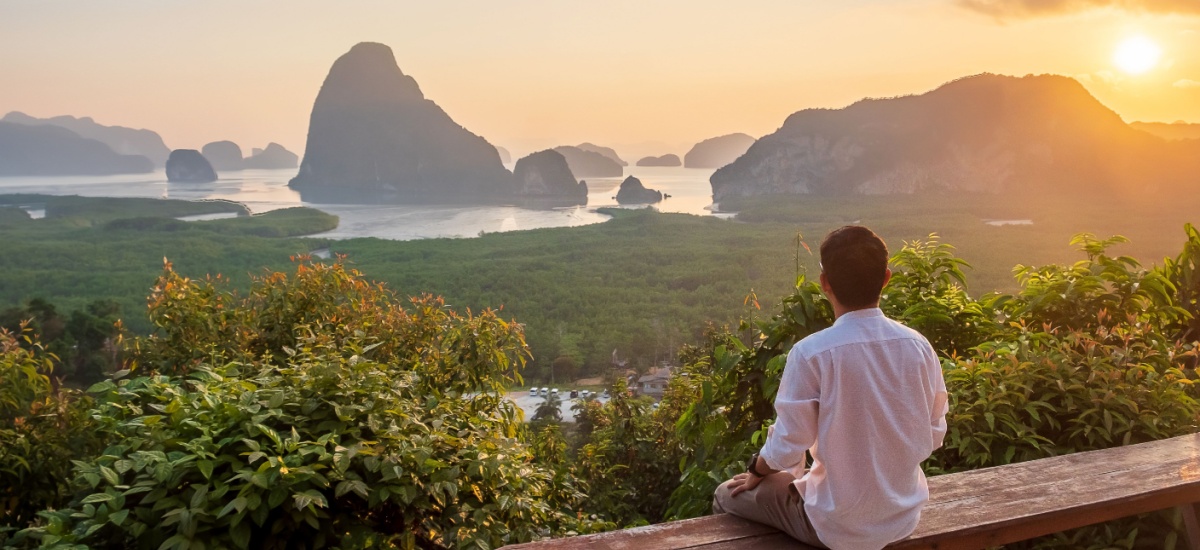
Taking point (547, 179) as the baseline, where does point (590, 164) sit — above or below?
above

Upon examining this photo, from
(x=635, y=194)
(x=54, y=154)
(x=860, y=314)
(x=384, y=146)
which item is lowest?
(x=635, y=194)

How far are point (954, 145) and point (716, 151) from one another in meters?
67.2

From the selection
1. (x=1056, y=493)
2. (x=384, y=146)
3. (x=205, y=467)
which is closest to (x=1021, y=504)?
(x=1056, y=493)

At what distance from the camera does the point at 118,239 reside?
4400cm

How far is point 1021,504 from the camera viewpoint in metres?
1.59

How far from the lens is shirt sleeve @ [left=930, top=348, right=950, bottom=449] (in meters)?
1.38

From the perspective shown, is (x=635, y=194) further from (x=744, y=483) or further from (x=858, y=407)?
(x=858, y=407)

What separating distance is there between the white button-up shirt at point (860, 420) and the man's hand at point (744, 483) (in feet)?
0.50

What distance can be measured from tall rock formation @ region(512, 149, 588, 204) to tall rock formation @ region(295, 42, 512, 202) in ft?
17.2

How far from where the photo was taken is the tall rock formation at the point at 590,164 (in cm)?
13625

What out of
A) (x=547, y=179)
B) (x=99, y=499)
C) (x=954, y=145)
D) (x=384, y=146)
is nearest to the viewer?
(x=99, y=499)

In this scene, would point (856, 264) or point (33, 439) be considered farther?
point (33, 439)

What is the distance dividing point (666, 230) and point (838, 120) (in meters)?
34.5

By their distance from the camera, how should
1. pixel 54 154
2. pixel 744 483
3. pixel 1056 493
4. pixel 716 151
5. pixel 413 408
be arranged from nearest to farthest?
pixel 744 483 → pixel 1056 493 → pixel 413 408 → pixel 54 154 → pixel 716 151
